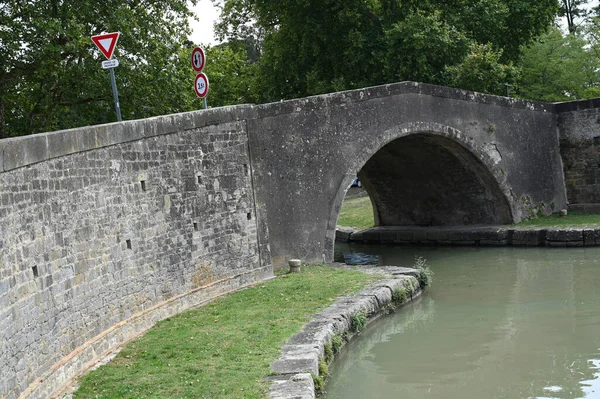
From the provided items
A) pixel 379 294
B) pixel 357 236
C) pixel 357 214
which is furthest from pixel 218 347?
pixel 357 214

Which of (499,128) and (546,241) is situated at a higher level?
(499,128)

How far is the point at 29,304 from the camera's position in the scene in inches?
290

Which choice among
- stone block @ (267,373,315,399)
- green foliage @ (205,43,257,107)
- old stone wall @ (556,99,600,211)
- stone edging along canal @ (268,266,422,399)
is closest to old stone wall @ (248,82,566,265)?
old stone wall @ (556,99,600,211)

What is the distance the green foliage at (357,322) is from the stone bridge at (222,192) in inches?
91.8

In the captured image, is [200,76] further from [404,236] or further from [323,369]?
[404,236]

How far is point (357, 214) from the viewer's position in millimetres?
25609

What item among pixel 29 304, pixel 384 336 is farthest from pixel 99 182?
pixel 384 336

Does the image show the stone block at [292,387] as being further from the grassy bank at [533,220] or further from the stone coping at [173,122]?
the grassy bank at [533,220]

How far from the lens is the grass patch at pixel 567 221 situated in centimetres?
1841

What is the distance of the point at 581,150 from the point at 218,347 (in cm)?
1449

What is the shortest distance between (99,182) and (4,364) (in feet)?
10.7

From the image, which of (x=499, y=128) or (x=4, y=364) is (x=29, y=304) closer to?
(x=4, y=364)

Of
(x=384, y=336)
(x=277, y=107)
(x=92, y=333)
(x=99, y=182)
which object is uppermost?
(x=277, y=107)

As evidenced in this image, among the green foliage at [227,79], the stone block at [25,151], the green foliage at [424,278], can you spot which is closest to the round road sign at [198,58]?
the stone block at [25,151]
